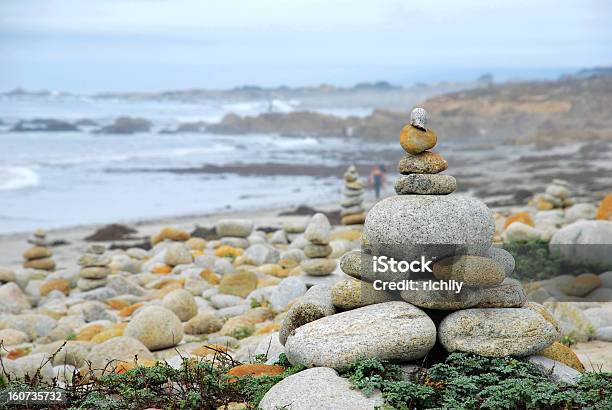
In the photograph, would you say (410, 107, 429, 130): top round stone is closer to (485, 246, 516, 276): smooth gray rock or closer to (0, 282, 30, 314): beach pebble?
(485, 246, 516, 276): smooth gray rock

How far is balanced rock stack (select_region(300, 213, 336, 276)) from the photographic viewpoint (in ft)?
42.3

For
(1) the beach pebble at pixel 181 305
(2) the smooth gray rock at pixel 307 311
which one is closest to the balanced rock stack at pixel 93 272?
(1) the beach pebble at pixel 181 305

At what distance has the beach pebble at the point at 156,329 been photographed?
10.5m

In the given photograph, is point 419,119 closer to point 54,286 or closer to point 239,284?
point 239,284

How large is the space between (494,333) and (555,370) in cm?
65

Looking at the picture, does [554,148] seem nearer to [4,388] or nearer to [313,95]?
[4,388]

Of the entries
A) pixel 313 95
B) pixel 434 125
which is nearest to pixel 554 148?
pixel 434 125

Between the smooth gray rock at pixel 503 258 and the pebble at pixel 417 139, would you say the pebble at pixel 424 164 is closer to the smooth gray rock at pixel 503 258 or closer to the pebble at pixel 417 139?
the pebble at pixel 417 139

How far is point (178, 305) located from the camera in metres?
12.4

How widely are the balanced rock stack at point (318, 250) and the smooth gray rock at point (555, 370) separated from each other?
5923mm

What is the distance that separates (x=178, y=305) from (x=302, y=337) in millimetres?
5710

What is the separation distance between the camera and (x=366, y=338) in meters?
6.80

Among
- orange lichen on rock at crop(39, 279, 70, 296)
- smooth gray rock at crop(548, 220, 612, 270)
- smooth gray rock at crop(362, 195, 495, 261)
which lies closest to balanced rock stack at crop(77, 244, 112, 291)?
orange lichen on rock at crop(39, 279, 70, 296)

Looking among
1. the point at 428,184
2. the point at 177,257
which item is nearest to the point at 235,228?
the point at 177,257
